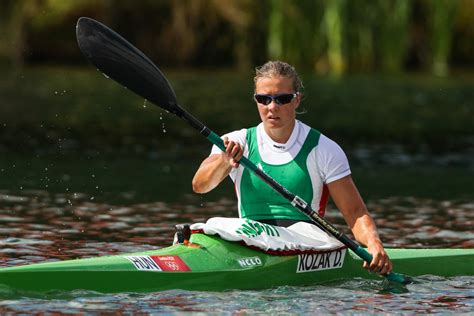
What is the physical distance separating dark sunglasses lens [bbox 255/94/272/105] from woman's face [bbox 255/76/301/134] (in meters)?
0.03

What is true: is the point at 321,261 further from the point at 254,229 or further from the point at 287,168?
the point at 287,168

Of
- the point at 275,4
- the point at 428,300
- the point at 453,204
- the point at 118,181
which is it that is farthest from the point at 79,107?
the point at 428,300

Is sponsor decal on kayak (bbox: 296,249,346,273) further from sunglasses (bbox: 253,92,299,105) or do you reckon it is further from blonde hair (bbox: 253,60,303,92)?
blonde hair (bbox: 253,60,303,92)

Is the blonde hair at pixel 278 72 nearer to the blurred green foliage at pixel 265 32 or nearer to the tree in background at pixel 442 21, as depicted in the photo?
the blurred green foliage at pixel 265 32

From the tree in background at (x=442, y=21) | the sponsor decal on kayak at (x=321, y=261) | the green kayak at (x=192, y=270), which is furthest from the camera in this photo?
the tree in background at (x=442, y=21)

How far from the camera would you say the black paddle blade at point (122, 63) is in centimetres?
1102

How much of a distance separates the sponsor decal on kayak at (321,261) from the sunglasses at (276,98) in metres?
1.34

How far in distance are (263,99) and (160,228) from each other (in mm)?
4530

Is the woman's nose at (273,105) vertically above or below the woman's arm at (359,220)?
above

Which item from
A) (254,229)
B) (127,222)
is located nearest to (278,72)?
(254,229)

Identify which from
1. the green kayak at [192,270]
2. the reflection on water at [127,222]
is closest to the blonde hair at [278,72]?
the green kayak at [192,270]

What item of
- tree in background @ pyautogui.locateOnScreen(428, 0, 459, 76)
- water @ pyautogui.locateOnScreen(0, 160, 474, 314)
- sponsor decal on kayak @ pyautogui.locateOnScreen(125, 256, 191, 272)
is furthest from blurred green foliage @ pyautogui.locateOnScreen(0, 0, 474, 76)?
sponsor decal on kayak @ pyautogui.locateOnScreen(125, 256, 191, 272)

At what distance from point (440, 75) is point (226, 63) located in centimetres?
1043

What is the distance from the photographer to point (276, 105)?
1060cm
